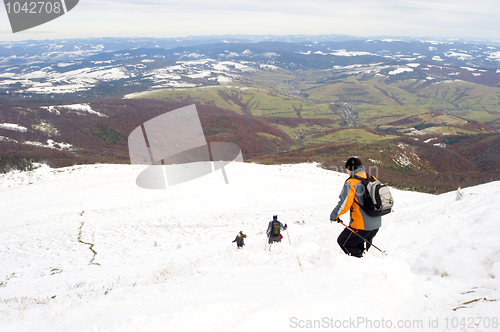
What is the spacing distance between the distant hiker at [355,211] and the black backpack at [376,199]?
0.36 feet

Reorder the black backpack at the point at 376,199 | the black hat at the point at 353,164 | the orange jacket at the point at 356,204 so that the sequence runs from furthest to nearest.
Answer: the black hat at the point at 353,164 → the orange jacket at the point at 356,204 → the black backpack at the point at 376,199

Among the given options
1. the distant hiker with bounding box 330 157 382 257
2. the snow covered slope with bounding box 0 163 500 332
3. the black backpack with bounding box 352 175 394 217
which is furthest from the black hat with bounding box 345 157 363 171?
the snow covered slope with bounding box 0 163 500 332

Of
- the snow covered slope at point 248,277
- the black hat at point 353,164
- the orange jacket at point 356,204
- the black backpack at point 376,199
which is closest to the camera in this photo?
the snow covered slope at point 248,277

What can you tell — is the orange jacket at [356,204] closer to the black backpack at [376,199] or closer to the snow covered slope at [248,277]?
the black backpack at [376,199]

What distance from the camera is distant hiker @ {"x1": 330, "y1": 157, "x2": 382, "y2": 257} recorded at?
595cm

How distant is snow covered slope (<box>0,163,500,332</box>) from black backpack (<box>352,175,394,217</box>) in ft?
3.76

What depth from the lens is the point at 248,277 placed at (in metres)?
6.43

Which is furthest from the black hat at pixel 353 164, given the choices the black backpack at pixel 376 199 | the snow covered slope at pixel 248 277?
the snow covered slope at pixel 248 277

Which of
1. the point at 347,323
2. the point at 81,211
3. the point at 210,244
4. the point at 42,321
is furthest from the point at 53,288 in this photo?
the point at 81,211

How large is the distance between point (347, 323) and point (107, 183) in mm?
29849

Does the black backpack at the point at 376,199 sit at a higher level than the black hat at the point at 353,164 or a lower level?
lower


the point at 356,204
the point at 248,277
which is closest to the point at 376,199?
the point at 356,204

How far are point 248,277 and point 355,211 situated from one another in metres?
3.01

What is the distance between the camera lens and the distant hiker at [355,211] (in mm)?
5949
